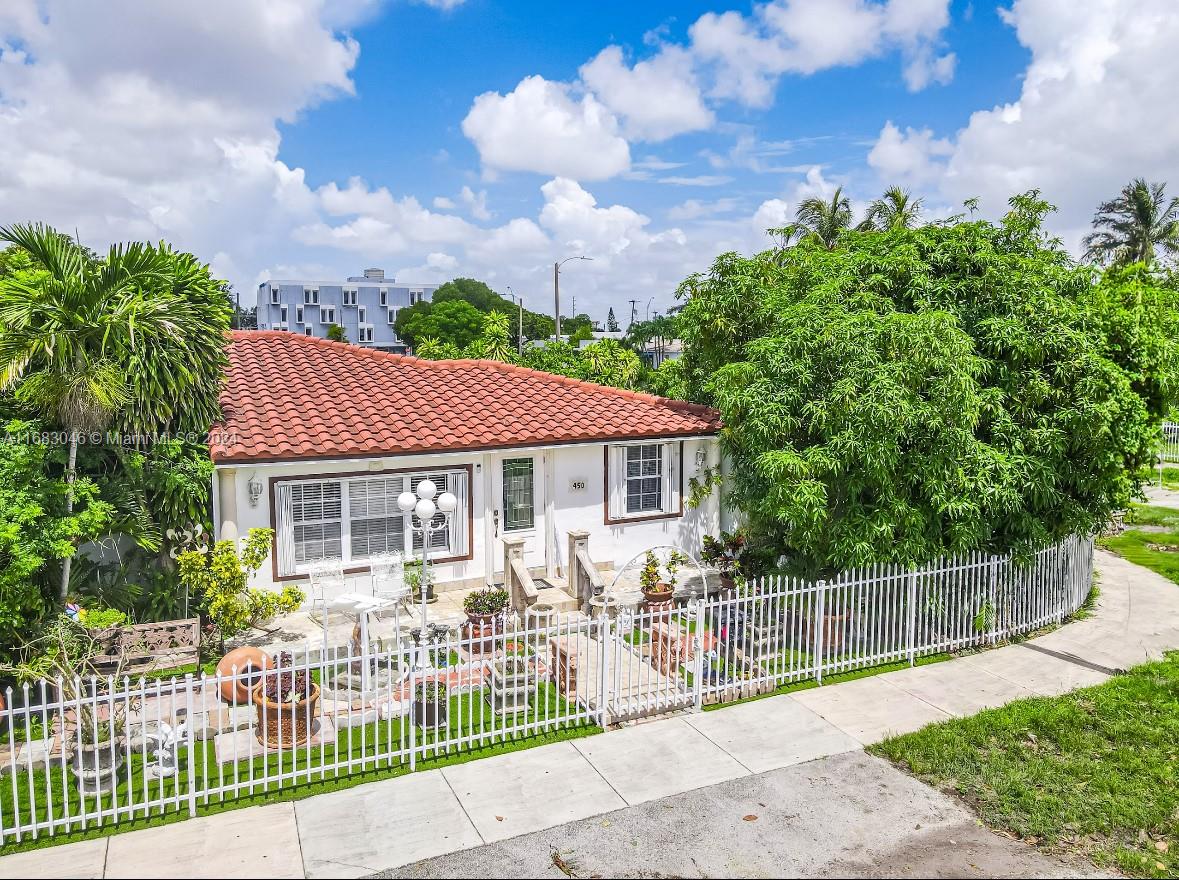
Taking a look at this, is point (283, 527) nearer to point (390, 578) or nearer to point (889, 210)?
point (390, 578)

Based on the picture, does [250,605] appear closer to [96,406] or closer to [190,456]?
[190,456]

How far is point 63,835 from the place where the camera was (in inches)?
277

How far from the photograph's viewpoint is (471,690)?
27.4ft

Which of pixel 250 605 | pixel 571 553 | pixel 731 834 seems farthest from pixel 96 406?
pixel 731 834

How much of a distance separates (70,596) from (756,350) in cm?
1011

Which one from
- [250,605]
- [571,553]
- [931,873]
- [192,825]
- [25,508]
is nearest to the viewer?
[931,873]

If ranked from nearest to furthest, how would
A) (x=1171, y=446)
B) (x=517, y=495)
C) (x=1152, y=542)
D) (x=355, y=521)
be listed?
(x=355, y=521)
(x=517, y=495)
(x=1152, y=542)
(x=1171, y=446)

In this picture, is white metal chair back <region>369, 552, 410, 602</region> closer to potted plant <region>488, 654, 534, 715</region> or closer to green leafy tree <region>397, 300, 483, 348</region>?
potted plant <region>488, 654, 534, 715</region>

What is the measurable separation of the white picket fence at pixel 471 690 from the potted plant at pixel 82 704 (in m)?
0.04

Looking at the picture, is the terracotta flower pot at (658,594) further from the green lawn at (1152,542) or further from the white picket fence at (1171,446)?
the white picket fence at (1171,446)

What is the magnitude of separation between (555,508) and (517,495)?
2.53ft

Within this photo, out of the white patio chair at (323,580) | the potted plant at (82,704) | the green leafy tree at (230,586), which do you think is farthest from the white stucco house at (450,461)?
the potted plant at (82,704)

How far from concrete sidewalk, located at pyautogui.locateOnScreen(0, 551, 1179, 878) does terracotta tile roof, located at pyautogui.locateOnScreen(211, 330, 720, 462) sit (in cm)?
594

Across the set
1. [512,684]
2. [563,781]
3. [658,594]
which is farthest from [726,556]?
[563,781]
